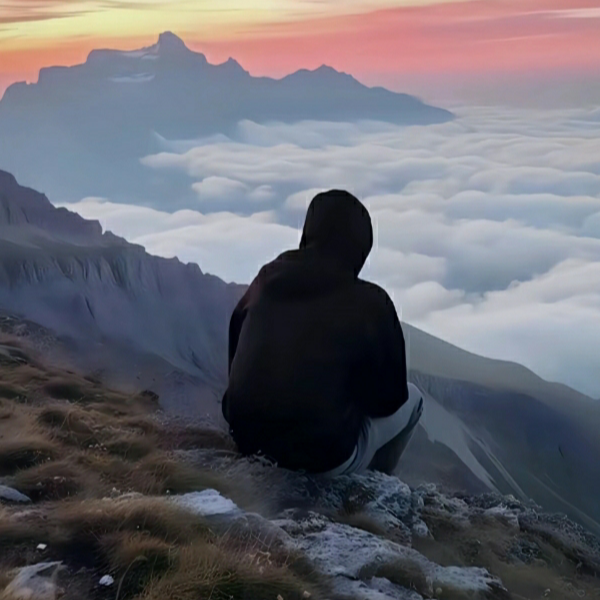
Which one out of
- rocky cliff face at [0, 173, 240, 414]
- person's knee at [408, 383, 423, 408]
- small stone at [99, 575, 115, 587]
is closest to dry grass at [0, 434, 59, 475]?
small stone at [99, 575, 115, 587]

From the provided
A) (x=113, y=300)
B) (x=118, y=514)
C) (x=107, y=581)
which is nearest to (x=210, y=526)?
(x=118, y=514)

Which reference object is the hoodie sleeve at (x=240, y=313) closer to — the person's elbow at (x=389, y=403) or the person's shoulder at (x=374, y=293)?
the person's shoulder at (x=374, y=293)

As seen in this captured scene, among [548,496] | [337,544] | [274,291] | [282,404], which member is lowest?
[548,496]

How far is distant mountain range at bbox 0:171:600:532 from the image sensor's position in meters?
5.40

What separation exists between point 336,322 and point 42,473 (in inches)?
47.6

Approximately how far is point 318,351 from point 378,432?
0.52 metres

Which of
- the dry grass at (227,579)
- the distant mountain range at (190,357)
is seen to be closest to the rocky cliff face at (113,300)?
the distant mountain range at (190,357)

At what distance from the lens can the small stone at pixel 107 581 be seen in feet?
6.93

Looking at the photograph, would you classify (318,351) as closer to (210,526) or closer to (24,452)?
(210,526)

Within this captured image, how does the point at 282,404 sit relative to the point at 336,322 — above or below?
below

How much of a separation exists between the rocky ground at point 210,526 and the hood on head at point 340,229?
35.4 inches

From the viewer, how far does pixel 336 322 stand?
2955mm

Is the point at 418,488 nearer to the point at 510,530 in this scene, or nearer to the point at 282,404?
the point at 510,530

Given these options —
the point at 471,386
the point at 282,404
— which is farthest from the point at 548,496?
the point at 282,404
